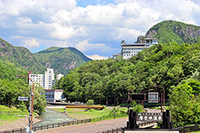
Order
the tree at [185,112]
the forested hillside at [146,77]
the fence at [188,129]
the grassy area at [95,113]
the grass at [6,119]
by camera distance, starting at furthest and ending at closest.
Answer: the forested hillside at [146,77] → the grassy area at [95,113] → the grass at [6,119] → the tree at [185,112] → the fence at [188,129]

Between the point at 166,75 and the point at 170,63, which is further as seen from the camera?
the point at 170,63

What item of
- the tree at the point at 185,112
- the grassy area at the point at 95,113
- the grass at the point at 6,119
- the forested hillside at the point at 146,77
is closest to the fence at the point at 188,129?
the tree at the point at 185,112

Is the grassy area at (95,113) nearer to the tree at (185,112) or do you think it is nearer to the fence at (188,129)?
the tree at (185,112)

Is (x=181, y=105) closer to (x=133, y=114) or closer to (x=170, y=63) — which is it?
(x=133, y=114)

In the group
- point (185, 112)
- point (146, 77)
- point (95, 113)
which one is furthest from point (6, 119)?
point (146, 77)

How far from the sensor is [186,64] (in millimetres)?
114812

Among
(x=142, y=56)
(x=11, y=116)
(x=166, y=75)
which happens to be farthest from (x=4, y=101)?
(x=142, y=56)

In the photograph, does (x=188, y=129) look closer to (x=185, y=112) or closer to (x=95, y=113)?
(x=185, y=112)

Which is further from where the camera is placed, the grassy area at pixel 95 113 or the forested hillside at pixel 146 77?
the forested hillside at pixel 146 77

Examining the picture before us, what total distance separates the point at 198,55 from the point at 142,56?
85.2 meters

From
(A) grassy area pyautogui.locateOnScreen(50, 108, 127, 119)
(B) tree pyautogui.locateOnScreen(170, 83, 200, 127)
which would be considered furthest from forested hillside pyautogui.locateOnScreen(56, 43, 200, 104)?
(B) tree pyautogui.locateOnScreen(170, 83, 200, 127)

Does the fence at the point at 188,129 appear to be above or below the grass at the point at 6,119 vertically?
above

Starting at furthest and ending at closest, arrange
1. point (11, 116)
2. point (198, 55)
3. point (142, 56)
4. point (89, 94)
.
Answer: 1. point (142, 56)
2. point (89, 94)
3. point (198, 55)
4. point (11, 116)

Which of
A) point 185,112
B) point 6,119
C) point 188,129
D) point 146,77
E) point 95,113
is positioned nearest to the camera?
point 188,129
